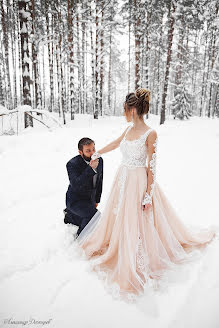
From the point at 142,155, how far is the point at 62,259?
6.31 ft

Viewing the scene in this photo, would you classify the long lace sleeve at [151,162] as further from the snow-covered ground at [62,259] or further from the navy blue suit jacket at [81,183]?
the snow-covered ground at [62,259]

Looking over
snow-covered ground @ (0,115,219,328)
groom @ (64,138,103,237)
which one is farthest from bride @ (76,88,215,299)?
groom @ (64,138,103,237)

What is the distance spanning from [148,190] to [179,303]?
4.25ft

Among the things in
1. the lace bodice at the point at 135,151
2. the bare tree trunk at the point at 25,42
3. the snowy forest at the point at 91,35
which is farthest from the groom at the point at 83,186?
the bare tree trunk at the point at 25,42

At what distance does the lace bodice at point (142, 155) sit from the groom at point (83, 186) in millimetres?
666

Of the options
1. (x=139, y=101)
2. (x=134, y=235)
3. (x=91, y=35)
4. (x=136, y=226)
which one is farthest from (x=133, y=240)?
(x=91, y=35)

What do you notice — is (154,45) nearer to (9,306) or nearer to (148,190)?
(148,190)

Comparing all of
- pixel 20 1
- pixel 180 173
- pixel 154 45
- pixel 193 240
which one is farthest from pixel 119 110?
pixel 193 240

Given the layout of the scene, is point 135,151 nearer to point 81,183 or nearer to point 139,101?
point 139,101

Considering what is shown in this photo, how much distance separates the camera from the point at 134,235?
2441 millimetres

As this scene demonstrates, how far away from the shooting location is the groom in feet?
10.1

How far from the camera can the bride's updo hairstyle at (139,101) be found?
2.29m

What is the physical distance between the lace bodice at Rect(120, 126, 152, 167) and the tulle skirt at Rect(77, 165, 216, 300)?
0.08 metres

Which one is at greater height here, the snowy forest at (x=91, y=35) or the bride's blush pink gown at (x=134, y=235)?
the snowy forest at (x=91, y=35)
